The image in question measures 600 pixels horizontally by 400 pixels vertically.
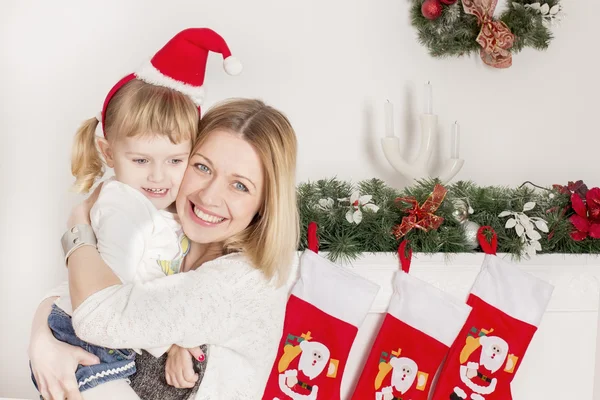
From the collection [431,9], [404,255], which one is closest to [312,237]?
[404,255]

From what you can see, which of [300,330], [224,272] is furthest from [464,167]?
[224,272]

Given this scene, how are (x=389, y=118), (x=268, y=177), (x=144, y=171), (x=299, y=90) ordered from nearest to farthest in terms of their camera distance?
(x=144, y=171) → (x=268, y=177) → (x=389, y=118) → (x=299, y=90)

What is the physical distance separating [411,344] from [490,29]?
140 cm

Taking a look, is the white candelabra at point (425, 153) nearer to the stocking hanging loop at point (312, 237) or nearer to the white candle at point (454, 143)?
the white candle at point (454, 143)

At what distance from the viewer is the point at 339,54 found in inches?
119

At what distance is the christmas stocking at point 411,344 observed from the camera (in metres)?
2.48

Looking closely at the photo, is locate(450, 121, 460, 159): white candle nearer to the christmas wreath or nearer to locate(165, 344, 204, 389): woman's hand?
the christmas wreath

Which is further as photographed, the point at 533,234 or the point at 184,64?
the point at 533,234

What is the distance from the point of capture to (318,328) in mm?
2436

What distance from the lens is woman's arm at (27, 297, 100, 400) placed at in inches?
60.7

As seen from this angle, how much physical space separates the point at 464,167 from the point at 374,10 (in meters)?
0.84

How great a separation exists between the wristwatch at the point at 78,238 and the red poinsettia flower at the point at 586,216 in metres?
1.83

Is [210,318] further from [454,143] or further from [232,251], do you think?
[454,143]

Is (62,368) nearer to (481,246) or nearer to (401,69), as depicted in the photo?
(481,246)
